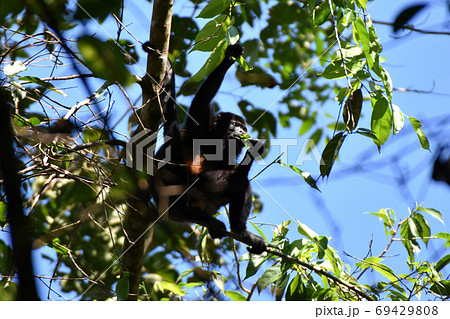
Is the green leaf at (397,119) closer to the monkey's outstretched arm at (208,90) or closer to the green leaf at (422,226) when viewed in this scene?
the green leaf at (422,226)

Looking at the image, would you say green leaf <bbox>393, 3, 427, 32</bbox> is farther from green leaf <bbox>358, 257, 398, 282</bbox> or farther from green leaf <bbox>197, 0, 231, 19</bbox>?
green leaf <bbox>358, 257, 398, 282</bbox>

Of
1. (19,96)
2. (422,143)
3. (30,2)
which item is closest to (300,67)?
(422,143)

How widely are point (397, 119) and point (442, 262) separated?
3.95 ft

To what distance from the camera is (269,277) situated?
292 centimetres

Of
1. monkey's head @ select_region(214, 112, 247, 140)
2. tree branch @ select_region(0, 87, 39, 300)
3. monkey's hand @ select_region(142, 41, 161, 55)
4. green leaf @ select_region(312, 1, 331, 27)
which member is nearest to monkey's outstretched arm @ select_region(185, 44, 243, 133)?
monkey's head @ select_region(214, 112, 247, 140)

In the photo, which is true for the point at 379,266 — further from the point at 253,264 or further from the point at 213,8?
the point at 213,8

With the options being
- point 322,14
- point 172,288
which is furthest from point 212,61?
point 172,288

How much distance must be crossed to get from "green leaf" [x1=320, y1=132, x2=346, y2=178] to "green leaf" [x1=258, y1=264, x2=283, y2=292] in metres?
1.06

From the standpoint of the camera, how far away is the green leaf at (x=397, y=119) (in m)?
2.41

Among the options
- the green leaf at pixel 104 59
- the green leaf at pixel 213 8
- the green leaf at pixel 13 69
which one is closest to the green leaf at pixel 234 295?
the green leaf at pixel 213 8

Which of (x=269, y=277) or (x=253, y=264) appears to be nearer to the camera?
(x=269, y=277)

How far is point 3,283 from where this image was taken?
2.60 metres

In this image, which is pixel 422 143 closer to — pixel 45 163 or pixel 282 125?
pixel 282 125

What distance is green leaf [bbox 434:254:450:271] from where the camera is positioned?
117 inches
